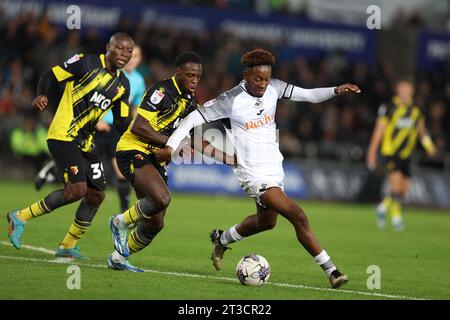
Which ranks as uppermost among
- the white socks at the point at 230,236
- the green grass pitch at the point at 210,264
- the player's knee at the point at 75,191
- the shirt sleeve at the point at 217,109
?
the shirt sleeve at the point at 217,109

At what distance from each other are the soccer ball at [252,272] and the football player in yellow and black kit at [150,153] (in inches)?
40.5

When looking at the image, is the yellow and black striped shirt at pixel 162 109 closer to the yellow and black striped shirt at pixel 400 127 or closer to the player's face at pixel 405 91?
the player's face at pixel 405 91

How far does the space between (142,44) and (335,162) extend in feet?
19.8

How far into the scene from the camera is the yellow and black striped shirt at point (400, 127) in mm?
18234

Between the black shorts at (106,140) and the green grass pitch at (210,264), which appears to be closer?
the green grass pitch at (210,264)

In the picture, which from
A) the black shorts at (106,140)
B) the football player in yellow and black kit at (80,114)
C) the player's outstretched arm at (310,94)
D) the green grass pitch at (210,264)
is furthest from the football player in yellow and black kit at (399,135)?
the football player in yellow and black kit at (80,114)

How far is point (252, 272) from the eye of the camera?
9000 mm

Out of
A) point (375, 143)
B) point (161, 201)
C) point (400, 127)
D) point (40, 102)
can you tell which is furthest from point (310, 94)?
point (400, 127)

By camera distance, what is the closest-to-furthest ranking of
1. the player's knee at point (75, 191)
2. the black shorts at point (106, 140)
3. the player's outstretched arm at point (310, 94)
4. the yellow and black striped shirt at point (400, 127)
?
the player's outstretched arm at point (310, 94) → the player's knee at point (75, 191) → the black shorts at point (106, 140) → the yellow and black striped shirt at point (400, 127)

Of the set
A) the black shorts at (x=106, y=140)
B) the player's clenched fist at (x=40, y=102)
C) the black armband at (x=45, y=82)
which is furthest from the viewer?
the black shorts at (x=106, y=140)

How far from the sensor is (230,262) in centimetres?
1115

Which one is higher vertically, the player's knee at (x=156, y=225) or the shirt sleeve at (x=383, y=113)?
the shirt sleeve at (x=383, y=113)

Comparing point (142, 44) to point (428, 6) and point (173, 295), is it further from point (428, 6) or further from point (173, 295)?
point (173, 295)
